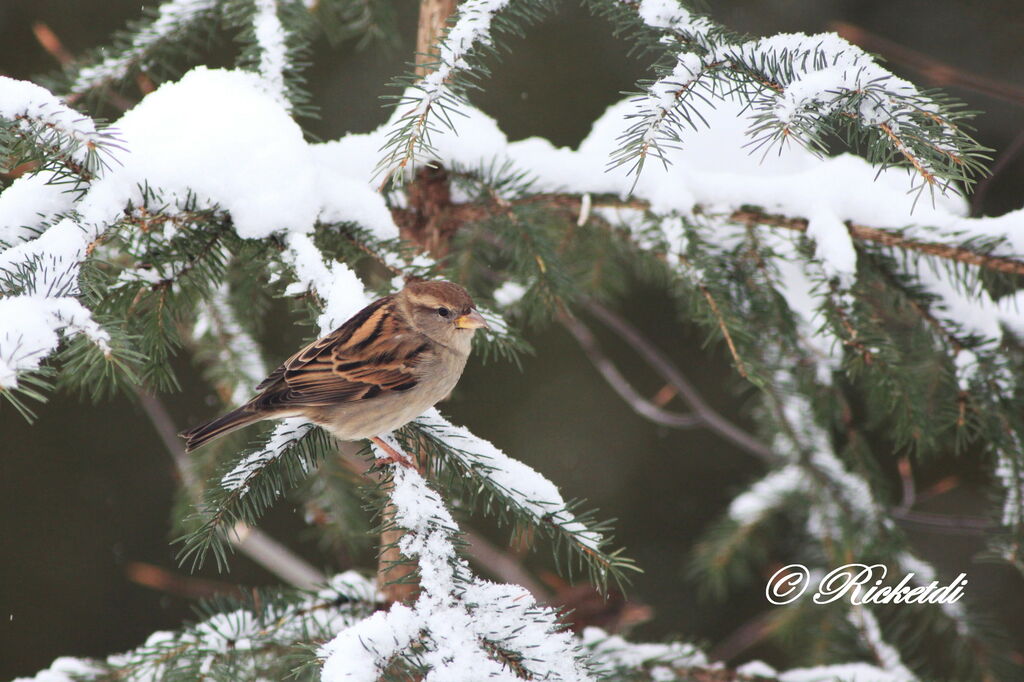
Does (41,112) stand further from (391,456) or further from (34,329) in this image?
(391,456)

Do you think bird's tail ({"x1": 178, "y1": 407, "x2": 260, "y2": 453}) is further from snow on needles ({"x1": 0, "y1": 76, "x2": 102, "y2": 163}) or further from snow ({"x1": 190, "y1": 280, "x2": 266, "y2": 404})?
snow on needles ({"x1": 0, "y1": 76, "x2": 102, "y2": 163})

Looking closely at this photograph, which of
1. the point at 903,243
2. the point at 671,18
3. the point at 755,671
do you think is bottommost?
the point at 755,671

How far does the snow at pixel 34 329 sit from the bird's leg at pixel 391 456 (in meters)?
0.62

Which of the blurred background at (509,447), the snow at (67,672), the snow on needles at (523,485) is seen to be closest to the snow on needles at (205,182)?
the snow on needles at (523,485)

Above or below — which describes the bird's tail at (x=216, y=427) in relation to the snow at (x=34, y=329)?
below

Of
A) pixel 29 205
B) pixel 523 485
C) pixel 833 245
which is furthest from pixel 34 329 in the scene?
pixel 833 245

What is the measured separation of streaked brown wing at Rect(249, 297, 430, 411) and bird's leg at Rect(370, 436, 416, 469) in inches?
6.2

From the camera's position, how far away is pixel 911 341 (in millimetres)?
2096

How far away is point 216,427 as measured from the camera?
1875mm

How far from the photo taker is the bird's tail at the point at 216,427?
6.09 feet

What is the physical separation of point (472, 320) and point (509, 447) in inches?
127

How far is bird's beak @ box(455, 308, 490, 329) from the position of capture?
6.40ft

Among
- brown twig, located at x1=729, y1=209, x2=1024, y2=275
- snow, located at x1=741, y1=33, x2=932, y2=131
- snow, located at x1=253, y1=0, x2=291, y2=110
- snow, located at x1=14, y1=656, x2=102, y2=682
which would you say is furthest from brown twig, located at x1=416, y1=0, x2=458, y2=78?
snow, located at x1=14, y1=656, x2=102, y2=682

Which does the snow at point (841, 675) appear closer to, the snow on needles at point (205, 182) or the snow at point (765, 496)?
the snow at point (765, 496)
